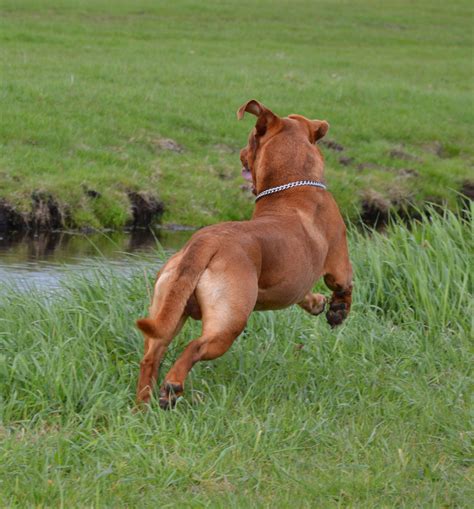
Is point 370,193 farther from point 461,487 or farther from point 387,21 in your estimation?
point 387,21

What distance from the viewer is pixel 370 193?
16328 millimetres

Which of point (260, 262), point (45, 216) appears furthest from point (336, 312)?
point (45, 216)

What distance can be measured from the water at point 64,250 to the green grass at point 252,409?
2.89 meters

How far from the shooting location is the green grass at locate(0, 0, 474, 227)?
14.9 m

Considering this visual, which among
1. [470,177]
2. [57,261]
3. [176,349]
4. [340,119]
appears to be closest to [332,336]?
[176,349]

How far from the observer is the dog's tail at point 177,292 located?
521 cm

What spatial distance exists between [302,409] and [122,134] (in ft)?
37.2

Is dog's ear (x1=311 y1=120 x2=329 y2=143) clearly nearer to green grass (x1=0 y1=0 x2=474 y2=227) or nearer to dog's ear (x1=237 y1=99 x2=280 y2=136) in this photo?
dog's ear (x1=237 y1=99 x2=280 y2=136)

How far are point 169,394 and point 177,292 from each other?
463mm

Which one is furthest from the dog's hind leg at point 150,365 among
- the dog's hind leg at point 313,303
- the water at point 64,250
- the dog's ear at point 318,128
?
the water at point 64,250

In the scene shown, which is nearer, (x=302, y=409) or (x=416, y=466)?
(x=416, y=466)

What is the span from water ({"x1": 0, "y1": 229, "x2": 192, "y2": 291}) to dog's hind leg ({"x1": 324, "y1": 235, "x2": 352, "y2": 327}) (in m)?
3.49

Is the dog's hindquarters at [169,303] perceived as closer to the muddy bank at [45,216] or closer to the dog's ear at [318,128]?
the dog's ear at [318,128]

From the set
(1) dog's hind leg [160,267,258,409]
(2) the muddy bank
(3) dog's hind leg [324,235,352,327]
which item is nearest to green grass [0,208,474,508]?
(1) dog's hind leg [160,267,258,409]
